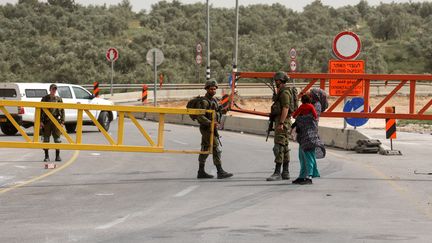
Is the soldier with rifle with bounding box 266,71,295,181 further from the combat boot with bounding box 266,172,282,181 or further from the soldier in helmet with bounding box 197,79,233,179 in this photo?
the soldier in helmet with bounding box 197,79,233,179

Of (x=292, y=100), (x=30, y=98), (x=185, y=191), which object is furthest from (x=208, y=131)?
(x=30, y=98)

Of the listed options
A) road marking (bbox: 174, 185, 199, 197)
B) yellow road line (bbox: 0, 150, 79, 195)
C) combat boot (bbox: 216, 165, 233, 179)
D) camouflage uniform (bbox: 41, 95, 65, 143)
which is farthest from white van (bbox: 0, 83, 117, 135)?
road marking (bbox: 174, 185, 199, 197)

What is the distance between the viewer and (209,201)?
44.9 ft

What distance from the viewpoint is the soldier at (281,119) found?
16.6m

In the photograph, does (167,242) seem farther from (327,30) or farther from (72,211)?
(327,30)

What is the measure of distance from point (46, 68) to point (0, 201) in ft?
241

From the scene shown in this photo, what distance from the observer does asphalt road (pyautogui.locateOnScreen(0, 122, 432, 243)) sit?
10.6 meters

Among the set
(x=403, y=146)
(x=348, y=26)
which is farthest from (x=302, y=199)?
(x=348, y=26)

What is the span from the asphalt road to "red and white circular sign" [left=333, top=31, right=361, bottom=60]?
296cm

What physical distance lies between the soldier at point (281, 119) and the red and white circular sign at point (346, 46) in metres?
7.63

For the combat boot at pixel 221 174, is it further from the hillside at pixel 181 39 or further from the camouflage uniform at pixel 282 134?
the hillside at pixel 181 39

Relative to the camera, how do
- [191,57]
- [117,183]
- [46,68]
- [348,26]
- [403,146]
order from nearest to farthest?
[117,183], [403,146], [46,68], [191,57], [348,26]

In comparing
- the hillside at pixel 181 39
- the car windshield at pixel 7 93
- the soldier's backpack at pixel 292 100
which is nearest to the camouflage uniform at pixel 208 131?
the soldier's backpack at pixel 292 100

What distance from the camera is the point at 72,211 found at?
12.6 meters
